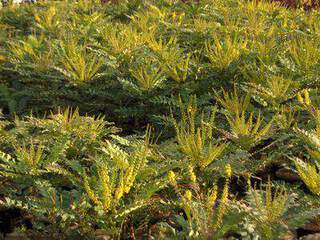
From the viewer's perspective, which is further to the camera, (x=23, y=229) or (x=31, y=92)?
(x=31, y=92)

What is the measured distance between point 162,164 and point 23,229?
0.64 meters

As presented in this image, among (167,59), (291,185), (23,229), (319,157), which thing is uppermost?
(167,59)

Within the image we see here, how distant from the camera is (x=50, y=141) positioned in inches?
84.8

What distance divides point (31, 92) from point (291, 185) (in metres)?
1.92

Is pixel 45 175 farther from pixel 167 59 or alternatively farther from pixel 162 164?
pixel 167 59

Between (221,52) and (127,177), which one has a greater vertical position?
(221,52)

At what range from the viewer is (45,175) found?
1.98 meters

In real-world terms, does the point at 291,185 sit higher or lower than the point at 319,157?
lower

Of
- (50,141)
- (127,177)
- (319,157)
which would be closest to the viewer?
(127,177)

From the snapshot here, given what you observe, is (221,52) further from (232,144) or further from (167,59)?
(232,144)

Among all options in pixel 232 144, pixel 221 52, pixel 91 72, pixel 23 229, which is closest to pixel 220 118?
pixel 232 144

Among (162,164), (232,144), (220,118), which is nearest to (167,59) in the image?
(220,118)

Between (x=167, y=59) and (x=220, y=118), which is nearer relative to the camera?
(x=220, y=118)

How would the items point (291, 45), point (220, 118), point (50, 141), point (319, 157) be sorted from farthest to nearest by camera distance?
point (291, 45), point (220, 118), point (50, 141), point (319, 157)
